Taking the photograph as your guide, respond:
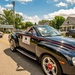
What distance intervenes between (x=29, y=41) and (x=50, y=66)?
1.73 meters

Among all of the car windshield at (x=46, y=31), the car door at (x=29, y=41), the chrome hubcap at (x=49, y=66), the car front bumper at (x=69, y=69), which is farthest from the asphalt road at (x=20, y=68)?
the car windshield at (x=46, y=31)

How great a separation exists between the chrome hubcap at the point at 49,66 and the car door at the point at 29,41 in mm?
962

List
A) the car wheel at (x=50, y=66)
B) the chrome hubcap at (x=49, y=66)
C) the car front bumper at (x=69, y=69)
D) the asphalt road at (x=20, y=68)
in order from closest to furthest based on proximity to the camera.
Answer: the car front bumper at (x=69, y=69) < the car wheel at (x=50, y=66) < the chrome hubcap at (x=49, y=66) < the asphalt road at (x=20, y=68)

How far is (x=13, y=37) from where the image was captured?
7562mm

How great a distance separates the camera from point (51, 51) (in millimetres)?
4031

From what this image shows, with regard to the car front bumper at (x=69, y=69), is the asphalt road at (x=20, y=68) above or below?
below

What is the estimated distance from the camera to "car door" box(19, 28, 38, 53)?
17.2 feet

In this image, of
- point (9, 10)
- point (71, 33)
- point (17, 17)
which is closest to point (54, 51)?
point (71, 33)

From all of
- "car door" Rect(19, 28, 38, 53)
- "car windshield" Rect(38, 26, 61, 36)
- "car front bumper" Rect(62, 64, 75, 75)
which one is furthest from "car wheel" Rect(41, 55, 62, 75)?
"car windshield" Rect(38, 26, 61, 36)

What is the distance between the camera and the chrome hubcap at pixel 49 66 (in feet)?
13.4

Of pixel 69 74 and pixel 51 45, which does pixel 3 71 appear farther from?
pixel 69 74

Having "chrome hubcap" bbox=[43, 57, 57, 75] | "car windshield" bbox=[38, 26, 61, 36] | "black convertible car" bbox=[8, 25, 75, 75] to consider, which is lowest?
"chrome hubcap" bbox=[43, 57, 57, 75]

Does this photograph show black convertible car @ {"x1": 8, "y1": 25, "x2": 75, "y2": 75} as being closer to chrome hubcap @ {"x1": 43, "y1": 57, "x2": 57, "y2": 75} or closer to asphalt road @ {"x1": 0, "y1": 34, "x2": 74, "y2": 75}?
chrome hubcap @ {"x1": 43, "y1": 57, "x2": 57, "y2": 75}

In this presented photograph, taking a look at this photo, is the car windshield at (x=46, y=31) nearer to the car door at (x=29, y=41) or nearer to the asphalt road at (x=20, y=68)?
the car door at (x=29, y=41)
